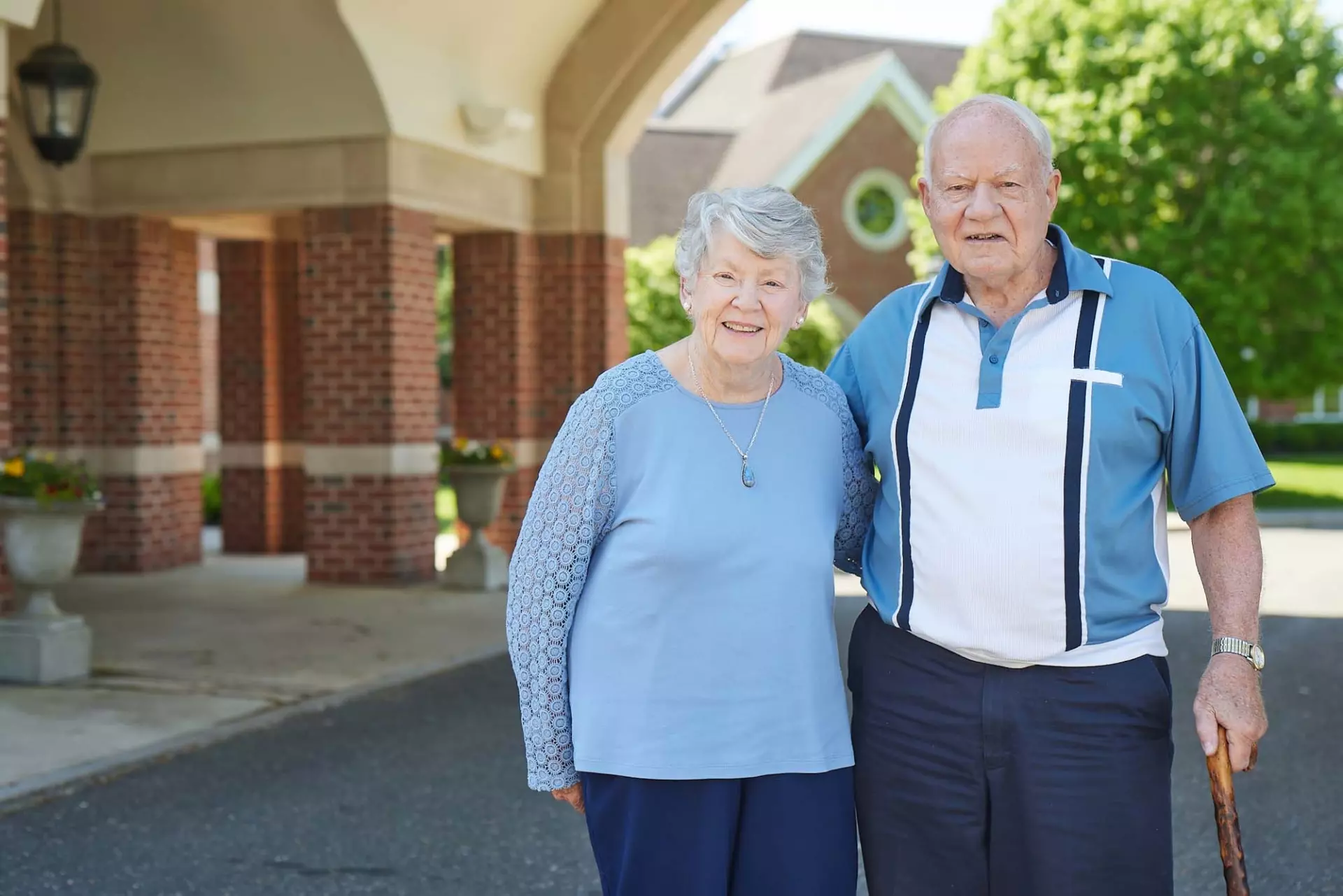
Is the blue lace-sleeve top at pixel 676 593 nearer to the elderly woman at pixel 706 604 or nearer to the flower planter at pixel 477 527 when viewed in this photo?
the elderly woman at pixel 706 604

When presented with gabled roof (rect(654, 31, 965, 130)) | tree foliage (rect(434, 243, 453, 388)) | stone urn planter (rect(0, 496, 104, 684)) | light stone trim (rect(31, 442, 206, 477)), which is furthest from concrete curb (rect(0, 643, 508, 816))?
gabled roof (rect(654, 31, 965, 130))

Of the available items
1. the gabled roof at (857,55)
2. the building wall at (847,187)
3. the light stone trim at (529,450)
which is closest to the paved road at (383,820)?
the light stone trim at (529,450)

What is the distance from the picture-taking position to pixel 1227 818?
2.61m

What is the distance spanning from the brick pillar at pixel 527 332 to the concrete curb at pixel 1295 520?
8085mm

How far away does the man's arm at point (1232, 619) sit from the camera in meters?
2.62

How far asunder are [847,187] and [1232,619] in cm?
2752

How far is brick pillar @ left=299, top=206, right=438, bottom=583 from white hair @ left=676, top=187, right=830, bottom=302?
8.84 m

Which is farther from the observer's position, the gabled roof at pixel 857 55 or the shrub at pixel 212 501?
the gabled roof at pixel 857 55

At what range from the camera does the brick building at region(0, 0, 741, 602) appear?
11305 mm

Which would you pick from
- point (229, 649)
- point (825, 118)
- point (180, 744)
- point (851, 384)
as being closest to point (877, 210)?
point (825, 118)

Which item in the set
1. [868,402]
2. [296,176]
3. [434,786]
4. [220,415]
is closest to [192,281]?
[220,415]

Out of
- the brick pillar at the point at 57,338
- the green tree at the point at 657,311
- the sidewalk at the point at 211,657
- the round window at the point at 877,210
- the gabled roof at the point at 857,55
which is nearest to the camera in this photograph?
the sidewalk at the point at 211,657

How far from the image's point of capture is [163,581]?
12211 millimetres

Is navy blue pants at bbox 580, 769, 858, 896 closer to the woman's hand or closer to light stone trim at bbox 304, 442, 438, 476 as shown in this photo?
the woman's hand
